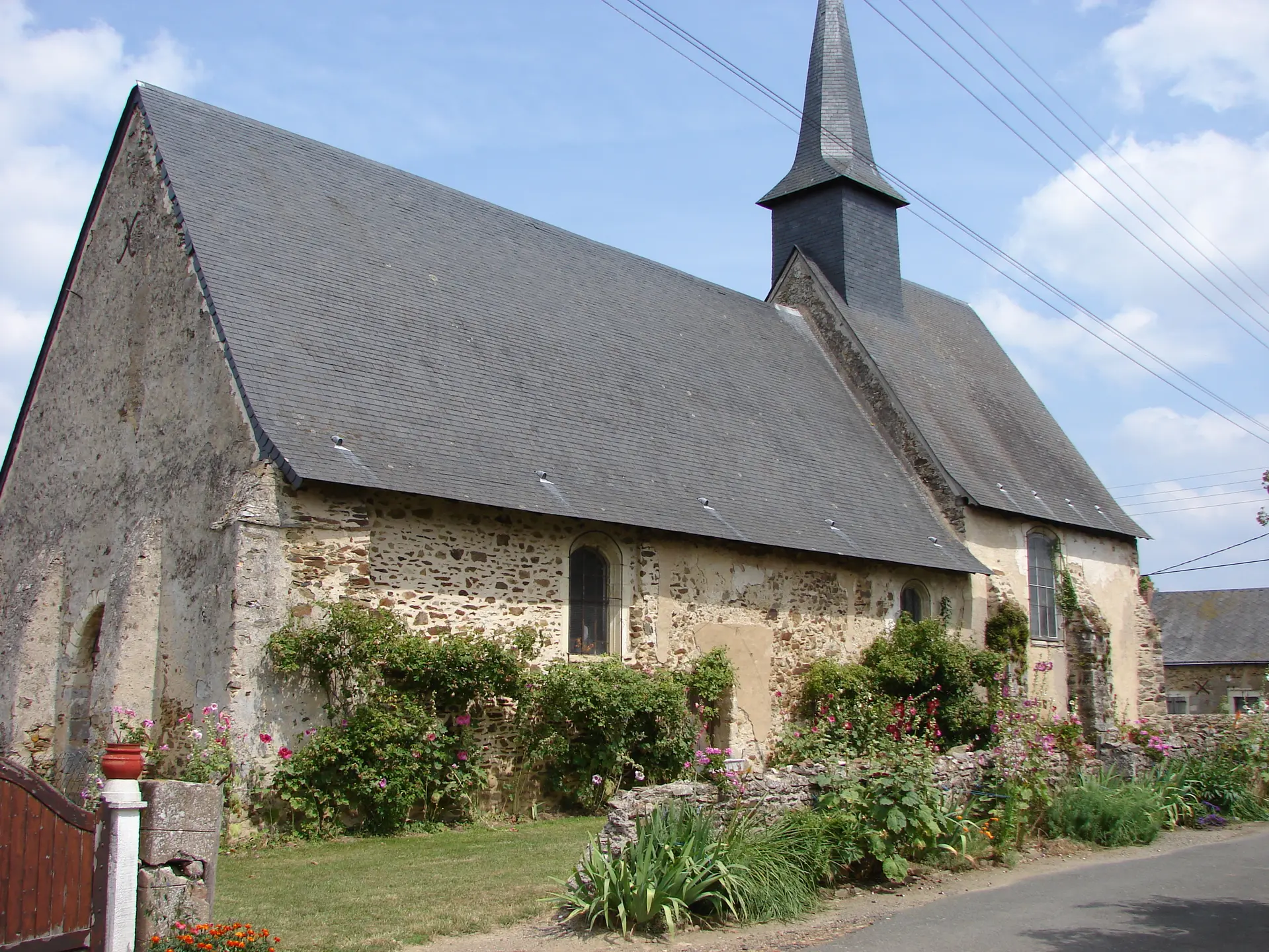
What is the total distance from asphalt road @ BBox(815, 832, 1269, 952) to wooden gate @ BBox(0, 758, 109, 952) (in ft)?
13.0

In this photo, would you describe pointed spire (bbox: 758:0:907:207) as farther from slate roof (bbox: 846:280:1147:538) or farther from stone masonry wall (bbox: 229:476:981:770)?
stone masonry wall (bbox: 229:476:981:770)

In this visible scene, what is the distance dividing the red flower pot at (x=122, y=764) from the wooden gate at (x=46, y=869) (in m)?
0.23

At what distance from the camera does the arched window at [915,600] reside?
1677cm

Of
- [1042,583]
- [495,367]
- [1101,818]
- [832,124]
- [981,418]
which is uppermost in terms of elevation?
[832,124]

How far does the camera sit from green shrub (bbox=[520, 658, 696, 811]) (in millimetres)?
11898

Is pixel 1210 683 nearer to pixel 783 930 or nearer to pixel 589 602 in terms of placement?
pixel 589 602

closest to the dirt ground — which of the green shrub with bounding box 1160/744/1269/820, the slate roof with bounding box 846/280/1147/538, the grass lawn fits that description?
the grass lawn

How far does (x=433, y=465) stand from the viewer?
1163 cm

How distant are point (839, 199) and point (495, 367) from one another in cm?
1009

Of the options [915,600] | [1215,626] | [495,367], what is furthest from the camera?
[1215,626]

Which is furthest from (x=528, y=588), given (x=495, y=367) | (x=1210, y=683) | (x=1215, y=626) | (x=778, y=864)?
(x=1215, y=626)

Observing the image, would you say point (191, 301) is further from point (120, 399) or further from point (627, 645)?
point (627, 645)

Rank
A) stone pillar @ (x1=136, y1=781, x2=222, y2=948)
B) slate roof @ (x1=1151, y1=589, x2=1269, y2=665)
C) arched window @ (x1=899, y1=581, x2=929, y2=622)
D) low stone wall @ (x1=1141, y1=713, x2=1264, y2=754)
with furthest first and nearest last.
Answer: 1. slate roof @ (x1=1151, y1=589, x2=1269, y2=665)
2. arched window @ (x1=899, y1=581, x2=929, y2=622)
3. low stone wall @ (x1=1141, y1=713, x2=1264, y2=754)
4. stone pillar @ (x1=136, y1=781, x2=222, y2=948)

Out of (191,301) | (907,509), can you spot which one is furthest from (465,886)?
(907,509)
